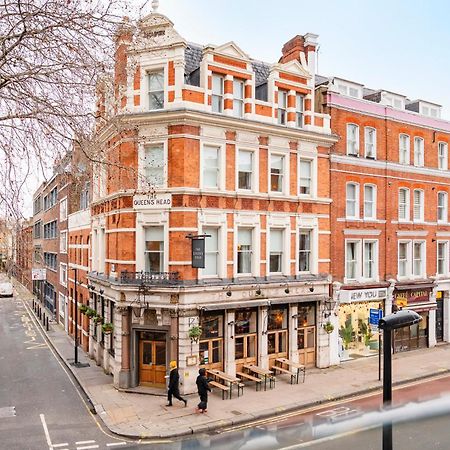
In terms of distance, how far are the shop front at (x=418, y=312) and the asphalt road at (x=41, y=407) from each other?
16534mm

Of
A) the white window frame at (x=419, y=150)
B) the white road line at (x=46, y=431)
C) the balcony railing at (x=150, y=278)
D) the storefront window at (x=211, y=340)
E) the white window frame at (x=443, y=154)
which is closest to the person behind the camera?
the white road line at (x=46, y=431)

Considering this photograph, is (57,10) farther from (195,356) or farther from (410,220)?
(410,220)

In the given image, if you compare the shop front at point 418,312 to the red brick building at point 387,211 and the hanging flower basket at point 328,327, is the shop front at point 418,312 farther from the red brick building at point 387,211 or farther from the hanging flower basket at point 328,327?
the hanging flower basket at point 328,327

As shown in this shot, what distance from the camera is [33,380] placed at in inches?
833

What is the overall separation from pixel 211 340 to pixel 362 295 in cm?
894

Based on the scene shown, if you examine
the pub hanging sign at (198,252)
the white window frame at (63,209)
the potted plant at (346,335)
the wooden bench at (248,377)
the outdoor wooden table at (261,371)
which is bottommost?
the wooden bench at (248,377)

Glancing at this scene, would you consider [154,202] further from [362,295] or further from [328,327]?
[362,295]

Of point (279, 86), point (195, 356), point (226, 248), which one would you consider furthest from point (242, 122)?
point (195, 356)

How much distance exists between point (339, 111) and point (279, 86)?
4013 mm

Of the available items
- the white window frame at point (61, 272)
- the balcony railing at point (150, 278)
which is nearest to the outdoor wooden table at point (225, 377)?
the balcony railing at point (150, 278)

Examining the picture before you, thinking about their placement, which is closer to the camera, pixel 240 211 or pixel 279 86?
pixel 240 211

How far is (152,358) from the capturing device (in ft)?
62.2

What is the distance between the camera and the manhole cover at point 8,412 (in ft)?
52.8

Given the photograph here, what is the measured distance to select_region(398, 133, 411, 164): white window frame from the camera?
25869mm
